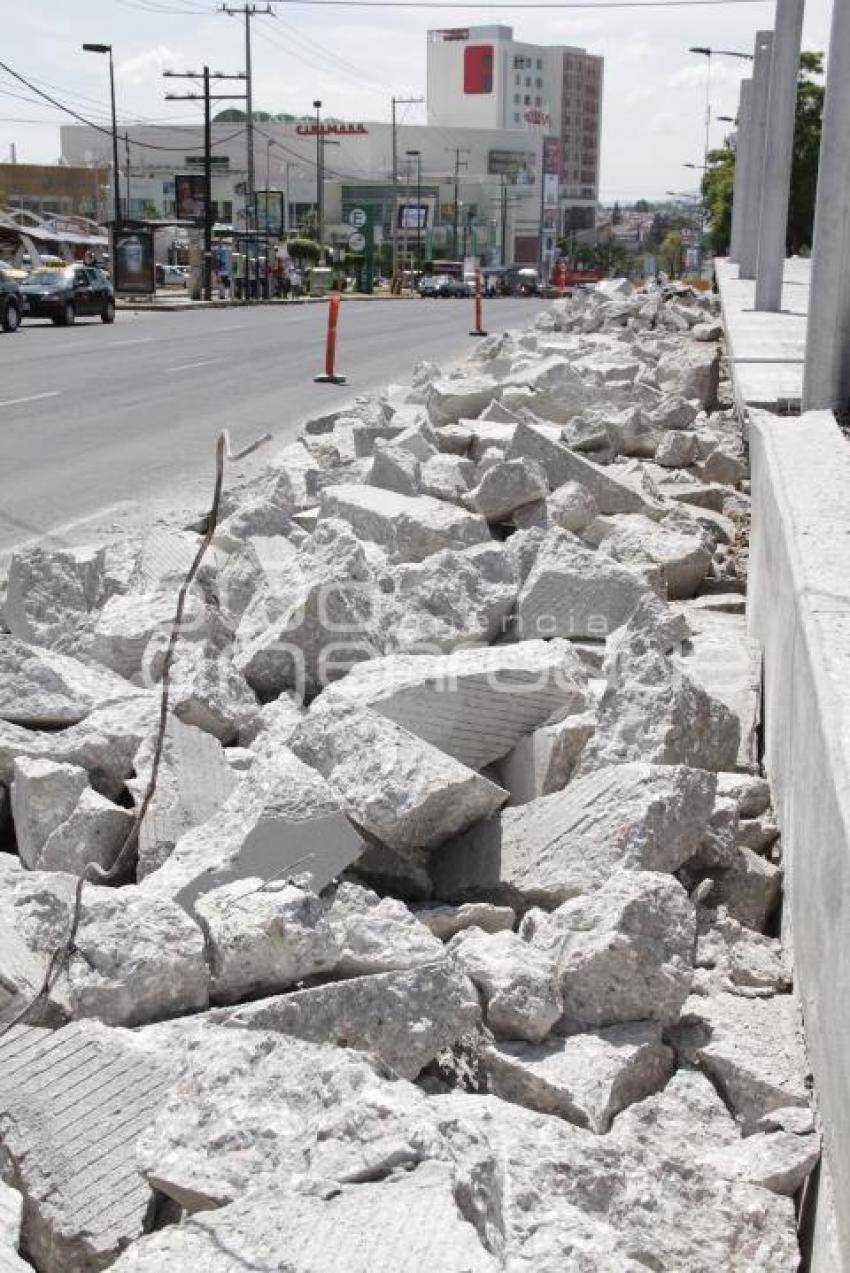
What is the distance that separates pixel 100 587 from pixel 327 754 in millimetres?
2737

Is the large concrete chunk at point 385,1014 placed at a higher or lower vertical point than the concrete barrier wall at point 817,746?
lower

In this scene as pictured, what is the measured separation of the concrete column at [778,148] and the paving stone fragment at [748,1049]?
1724cm

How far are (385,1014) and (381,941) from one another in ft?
0.82

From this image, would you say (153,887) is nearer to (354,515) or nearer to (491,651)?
(491,651)

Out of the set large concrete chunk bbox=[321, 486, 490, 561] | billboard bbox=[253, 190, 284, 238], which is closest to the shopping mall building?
billboard bbox=[253, 190, 284, 238]

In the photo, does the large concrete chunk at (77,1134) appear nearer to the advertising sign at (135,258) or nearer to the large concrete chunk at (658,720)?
the large concrete chunk at (658,720)

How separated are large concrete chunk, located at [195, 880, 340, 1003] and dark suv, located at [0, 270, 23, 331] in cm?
3030

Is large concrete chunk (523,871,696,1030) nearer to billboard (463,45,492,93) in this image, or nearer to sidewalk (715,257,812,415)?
sidewalk (715,257,812,415)

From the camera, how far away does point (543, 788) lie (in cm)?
419

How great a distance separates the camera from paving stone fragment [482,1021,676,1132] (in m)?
2.88

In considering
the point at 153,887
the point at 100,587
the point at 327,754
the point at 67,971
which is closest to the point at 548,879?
the point at 327,754

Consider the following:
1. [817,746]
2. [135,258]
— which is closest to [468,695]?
[817,746]

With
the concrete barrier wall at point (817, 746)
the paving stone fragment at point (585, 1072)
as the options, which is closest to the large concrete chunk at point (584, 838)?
the concrete barrier wall at point (817, 746)

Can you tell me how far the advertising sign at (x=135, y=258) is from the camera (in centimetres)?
5212
